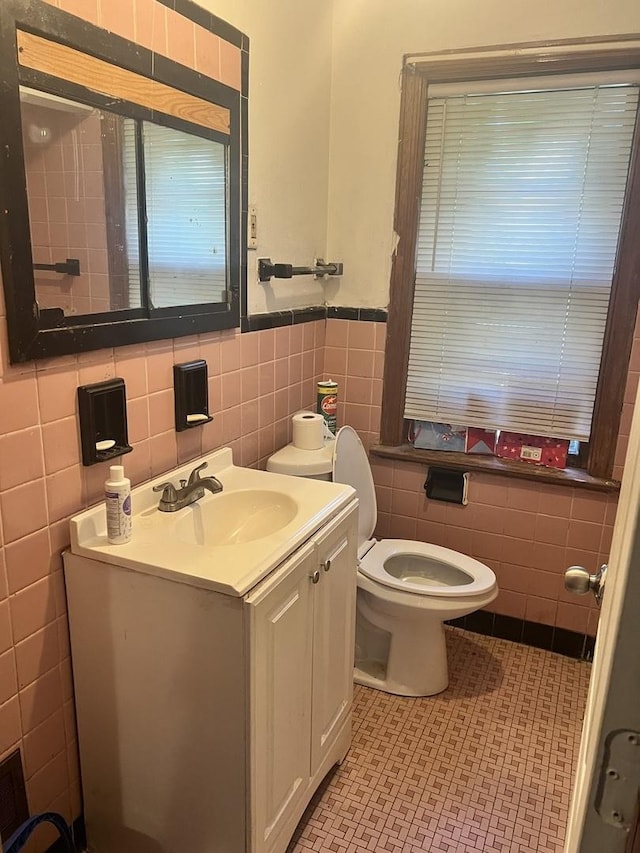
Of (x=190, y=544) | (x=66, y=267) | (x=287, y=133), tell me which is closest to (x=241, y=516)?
(x=190, y=544)

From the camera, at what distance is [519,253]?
2.24m

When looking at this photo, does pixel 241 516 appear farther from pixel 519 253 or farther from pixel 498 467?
pixel 519 253

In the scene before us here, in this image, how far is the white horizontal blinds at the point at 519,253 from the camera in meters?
2.10

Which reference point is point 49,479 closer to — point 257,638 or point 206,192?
point 257,638

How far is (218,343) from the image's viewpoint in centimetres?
183

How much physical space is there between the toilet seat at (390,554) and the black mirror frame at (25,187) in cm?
75

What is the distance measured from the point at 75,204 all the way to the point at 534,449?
5.87 ft

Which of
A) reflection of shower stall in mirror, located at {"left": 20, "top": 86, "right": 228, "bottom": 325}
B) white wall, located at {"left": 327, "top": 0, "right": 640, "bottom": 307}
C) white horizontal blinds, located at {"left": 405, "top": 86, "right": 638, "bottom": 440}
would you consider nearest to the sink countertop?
reflection of shower stall in mirror, located at {"left": 20, "top": 86, "right": 228, "bottom": 325}

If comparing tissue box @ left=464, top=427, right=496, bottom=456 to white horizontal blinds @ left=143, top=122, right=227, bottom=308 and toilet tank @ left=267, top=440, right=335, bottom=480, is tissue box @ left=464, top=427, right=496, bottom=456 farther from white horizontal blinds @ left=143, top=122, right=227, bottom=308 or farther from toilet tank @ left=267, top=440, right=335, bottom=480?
white horizontal blinds @ left=143, top=122, right=227, bottom=308

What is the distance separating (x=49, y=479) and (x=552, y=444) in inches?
69.8

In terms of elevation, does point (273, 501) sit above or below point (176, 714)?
above

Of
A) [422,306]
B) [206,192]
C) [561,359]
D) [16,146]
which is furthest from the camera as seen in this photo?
[422,306]

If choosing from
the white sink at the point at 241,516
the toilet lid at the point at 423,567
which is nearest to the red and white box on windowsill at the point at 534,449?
the toilet lid at the point at 423,567

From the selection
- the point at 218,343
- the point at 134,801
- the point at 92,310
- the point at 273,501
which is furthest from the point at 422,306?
the point at 134,801
